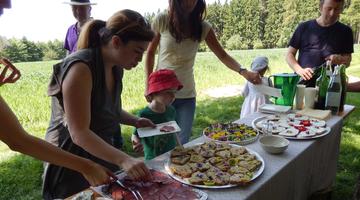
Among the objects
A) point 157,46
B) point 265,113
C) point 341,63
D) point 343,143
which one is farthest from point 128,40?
point 343,143

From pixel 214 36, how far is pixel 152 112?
3.20ft

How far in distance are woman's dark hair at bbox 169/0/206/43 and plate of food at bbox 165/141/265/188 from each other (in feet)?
Result: 3.40

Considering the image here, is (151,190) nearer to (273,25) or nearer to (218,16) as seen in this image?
(218,16)

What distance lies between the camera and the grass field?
9.85ft

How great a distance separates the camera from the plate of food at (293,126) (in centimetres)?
186

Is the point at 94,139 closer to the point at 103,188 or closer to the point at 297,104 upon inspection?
the point at 103,188

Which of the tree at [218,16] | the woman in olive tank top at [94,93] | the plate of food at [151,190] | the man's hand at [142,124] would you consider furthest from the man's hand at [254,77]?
the tree at [218,16]

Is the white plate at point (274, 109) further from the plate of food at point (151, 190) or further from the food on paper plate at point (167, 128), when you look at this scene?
the plate of food at point (151, 190)

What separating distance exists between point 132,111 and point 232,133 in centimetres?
396

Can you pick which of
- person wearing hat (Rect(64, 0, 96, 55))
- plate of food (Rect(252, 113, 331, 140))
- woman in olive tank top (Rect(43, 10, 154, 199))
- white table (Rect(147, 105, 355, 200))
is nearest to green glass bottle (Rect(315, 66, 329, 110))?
white table (Rect(147, 105, 355, 200))

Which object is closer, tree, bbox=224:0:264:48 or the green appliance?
the green appliance

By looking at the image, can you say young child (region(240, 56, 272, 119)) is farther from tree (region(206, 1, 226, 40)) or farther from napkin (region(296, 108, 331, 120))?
tree (region(206, 1, 226, 40))

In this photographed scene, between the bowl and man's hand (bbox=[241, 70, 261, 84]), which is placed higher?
man's hand (bbox=[241, 70, 261, 84])

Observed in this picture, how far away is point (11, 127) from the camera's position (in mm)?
979
